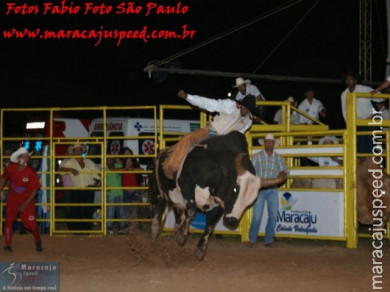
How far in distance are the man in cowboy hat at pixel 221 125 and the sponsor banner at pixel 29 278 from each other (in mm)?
3602

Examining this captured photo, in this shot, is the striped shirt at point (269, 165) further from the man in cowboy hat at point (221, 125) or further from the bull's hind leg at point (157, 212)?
the bull's hind leg at point (157, 212)

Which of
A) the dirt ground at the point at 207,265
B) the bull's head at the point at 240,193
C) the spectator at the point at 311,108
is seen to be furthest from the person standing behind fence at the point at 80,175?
the bull's head at the point at 240,193

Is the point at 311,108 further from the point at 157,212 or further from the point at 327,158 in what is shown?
the point at 157,212

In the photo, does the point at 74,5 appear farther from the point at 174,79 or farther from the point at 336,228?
the point at 336,228

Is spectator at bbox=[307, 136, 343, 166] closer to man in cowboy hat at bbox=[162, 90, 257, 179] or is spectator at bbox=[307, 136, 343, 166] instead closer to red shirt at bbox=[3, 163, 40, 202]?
man in cowboy hat at bbox=[162, 90, 257, 179]

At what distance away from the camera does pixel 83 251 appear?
43.2 feet

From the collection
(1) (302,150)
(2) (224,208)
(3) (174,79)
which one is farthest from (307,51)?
(2) (224,208)

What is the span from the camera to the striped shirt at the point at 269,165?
530 inches

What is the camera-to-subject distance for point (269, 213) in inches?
540

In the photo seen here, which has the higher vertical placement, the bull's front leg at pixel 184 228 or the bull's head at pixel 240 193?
the bull's head at pixel 240 193

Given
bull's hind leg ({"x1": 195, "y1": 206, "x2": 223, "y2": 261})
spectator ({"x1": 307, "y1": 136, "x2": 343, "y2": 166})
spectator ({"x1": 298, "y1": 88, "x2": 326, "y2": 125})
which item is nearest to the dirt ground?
bull's hind leg ({"x1": 195, "y1": 206, "x2": 223, "y2": 261})

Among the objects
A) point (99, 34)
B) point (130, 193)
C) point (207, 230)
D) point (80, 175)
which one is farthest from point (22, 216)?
point (99, 34)

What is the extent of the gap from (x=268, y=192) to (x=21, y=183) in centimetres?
435

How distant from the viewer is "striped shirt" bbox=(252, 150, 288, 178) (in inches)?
530
